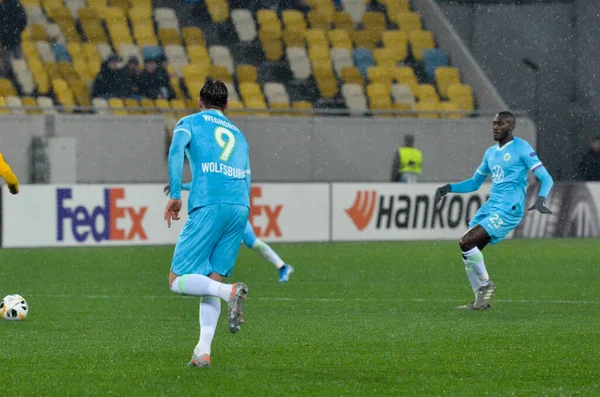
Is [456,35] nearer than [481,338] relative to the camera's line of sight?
No

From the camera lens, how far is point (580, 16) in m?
31.0

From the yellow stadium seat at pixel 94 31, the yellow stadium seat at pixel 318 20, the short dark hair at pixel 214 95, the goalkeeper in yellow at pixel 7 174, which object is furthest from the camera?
the yellow stadium seat at pixel 318 20

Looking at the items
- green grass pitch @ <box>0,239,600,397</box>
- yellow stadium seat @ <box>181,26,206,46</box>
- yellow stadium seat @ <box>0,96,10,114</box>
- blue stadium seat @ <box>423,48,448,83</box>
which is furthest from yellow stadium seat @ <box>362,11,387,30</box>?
green grass pitch @ <box>0,239,600,397</box>

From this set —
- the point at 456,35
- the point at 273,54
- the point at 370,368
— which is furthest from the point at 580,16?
the point at 370,368

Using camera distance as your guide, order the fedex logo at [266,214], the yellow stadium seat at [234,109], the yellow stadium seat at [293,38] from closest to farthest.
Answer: the fedex logo at [266,214], the yellow stadium seat at [234,109], the yellow stadium seat at [293,38]

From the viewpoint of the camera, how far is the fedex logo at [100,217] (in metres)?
20.0

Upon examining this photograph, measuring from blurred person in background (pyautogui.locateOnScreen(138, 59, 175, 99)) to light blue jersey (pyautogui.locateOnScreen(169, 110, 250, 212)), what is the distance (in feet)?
56.1

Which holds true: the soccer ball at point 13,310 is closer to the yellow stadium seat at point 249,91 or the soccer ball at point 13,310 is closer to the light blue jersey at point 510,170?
the light blue jersey at point 510,170

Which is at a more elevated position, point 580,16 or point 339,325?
point 580,16

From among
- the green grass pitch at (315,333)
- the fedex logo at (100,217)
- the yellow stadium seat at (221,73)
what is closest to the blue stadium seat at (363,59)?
the yellow stadium seat at (221,73)

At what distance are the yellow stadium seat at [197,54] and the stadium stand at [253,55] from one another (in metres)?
0.02

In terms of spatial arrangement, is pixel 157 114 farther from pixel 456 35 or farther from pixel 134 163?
pixel 456 35

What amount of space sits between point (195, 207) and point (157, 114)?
15.6 m

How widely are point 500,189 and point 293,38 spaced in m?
16.2
